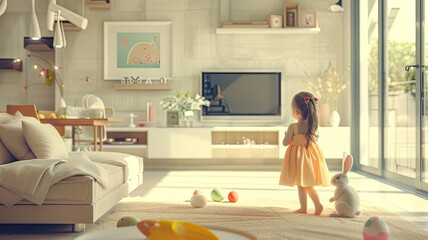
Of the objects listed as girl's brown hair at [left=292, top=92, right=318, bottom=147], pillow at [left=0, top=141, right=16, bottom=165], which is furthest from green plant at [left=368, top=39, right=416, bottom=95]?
pillow at [left=0, top=141, right=16, bottom=165]

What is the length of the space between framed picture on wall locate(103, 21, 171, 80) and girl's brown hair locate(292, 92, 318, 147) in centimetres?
397

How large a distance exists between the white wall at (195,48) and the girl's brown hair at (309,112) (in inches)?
149

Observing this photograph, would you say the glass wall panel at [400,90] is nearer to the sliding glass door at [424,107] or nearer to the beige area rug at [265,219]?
the sliding glass door at [424,107]

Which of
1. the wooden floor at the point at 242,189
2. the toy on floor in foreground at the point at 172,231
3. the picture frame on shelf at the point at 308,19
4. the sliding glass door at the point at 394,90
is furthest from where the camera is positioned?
the picture frame on shelf at the point at 308,19

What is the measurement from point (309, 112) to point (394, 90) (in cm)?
241

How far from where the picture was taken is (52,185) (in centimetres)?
344

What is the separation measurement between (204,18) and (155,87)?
3.87ft

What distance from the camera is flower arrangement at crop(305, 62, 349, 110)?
8.00m

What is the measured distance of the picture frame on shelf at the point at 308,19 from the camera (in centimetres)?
805

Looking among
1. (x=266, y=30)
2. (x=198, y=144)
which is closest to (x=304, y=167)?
(x=198, y=144)

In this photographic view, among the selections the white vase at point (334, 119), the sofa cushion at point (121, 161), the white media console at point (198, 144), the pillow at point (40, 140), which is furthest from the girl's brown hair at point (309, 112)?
the white vase at point (334, 119)

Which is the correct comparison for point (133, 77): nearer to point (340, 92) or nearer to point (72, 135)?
point (72, 135)

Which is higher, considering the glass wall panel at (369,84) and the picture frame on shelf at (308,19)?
the picture frame on shelf at (308,19)

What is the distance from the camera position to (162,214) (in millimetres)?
4262
